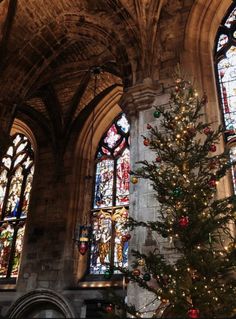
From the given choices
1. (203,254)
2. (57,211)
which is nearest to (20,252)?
(57,211)

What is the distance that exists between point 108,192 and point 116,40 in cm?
425

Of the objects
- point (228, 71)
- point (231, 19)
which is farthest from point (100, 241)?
point (231, 19)

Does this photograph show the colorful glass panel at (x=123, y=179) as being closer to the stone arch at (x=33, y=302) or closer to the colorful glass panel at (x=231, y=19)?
the stone arch at (x=33, y=302)

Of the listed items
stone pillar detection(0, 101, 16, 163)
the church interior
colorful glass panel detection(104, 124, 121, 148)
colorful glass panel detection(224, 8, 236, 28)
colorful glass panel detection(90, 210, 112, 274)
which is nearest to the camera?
the church interior

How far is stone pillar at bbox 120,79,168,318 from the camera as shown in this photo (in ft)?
17.7

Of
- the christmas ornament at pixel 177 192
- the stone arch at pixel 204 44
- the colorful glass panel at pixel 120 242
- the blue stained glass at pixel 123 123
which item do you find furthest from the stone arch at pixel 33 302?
the christmas ornament at pixel 177 192

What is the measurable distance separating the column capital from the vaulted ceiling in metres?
0.29

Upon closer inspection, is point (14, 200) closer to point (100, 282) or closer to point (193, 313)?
point (100, 282)

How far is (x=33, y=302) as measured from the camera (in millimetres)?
9094

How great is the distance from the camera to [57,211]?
→ 10.2 m

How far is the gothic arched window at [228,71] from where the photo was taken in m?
6.87

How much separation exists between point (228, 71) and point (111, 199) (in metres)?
4.67

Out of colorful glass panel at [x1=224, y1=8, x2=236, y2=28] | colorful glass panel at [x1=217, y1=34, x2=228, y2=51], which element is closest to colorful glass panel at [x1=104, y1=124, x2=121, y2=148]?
colorful glass panel at [x1=217, y1=34, x2=228, y2=51]

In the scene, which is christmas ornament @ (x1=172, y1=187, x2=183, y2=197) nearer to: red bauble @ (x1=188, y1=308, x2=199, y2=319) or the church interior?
red bauble @ (x1=188, y1=308, x2=199, y2=319)
